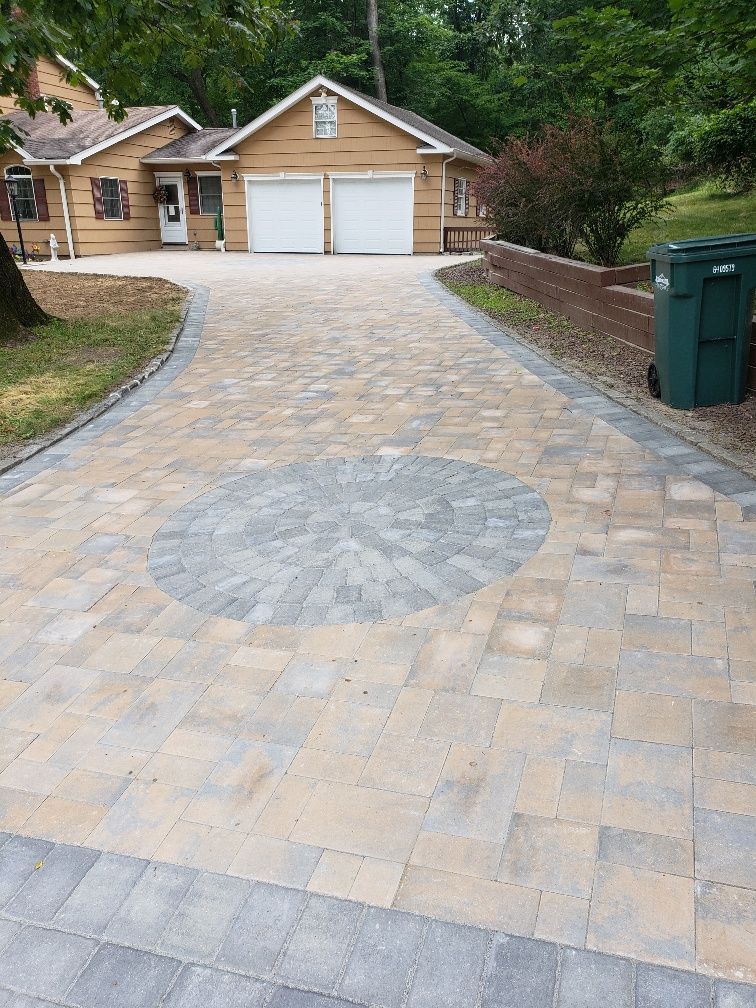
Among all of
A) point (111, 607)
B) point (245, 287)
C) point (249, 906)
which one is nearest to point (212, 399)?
point (111, 607)

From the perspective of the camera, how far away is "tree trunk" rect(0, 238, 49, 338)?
A: 9516mm

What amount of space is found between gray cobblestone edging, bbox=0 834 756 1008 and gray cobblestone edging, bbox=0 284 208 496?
12.1 feet

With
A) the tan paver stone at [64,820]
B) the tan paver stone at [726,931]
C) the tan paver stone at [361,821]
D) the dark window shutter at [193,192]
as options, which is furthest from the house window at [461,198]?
the tan paver stone at [726,931]

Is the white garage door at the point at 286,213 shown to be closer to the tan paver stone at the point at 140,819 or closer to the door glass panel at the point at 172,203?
the door glass panel at the point at 172,203

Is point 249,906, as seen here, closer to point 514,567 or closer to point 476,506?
point 514,567

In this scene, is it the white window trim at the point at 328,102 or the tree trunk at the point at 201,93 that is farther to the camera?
the tree trunk at the point at 201,93

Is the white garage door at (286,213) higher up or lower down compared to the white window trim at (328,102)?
lower down

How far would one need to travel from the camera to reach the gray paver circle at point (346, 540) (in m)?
3.65

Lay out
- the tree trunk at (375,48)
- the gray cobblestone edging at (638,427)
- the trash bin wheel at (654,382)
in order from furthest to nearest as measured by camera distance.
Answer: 1. the tree trunk at (375,48)
2. the trash bin wheel at (654,382)
3. the gray cobblestone edging at (638,427)

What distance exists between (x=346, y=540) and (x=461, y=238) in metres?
21.1

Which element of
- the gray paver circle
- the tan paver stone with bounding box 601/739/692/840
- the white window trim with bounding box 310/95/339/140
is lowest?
the tan paver stone with bounding box 601/739/692/840

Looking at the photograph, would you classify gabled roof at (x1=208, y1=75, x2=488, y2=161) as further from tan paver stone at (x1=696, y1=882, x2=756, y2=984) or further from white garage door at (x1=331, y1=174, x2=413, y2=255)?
tan paver stone at (x1=696, y1=882, x2=756, y2=984)

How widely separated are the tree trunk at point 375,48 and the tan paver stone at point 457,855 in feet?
109

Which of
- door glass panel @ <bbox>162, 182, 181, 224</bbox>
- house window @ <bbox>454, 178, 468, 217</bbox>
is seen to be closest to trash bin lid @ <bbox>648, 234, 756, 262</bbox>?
house window @ <bbox>454, 178, 468, 217</bbox>
